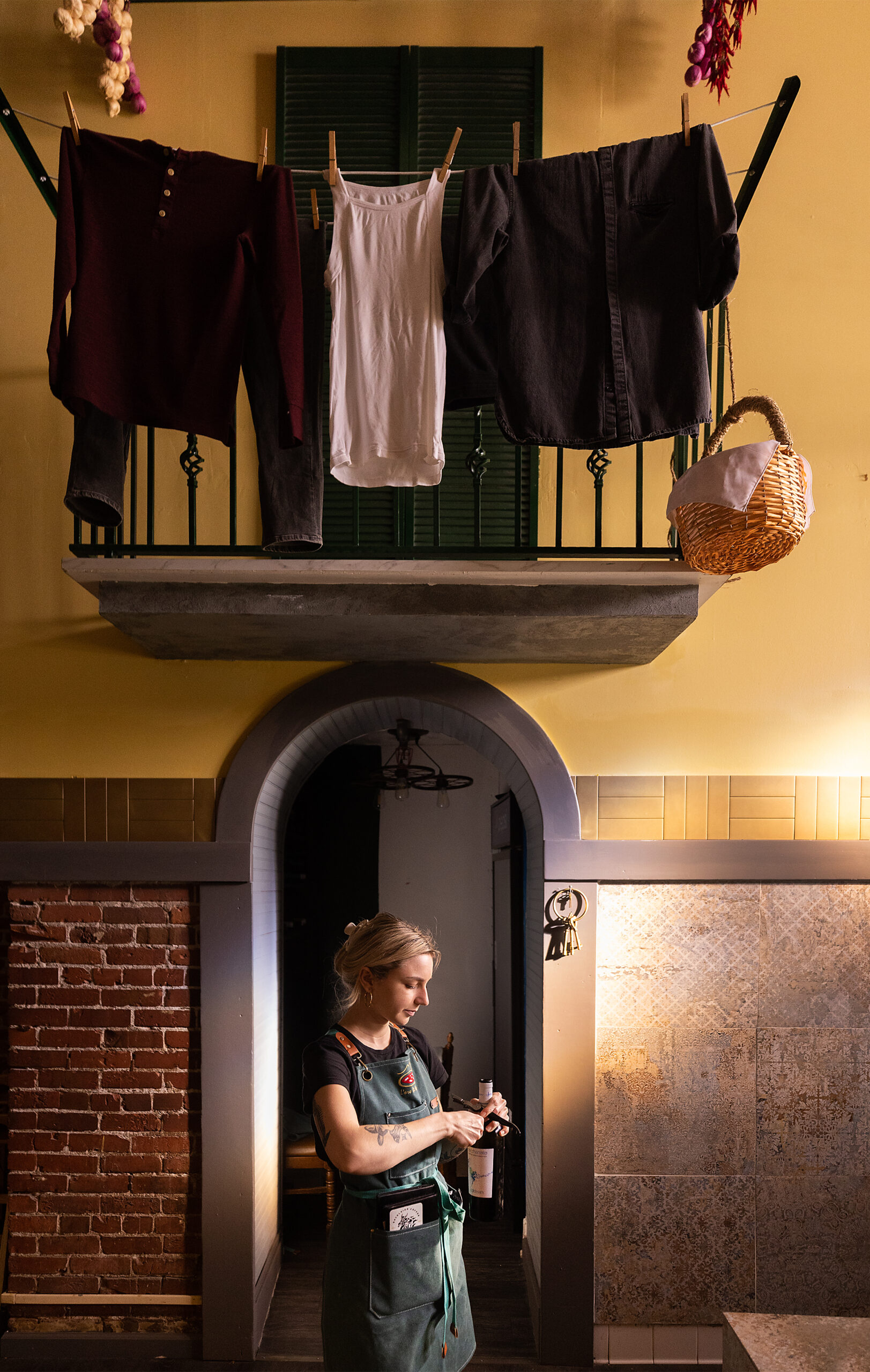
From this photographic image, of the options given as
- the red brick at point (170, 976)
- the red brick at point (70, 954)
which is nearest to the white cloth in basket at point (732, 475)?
the red brick at point (170, 976)

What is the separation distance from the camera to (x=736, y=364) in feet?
11.8

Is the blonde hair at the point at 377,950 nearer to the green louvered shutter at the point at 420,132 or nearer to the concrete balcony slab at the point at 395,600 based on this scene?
the concrete balcony slab at the point at 395,600

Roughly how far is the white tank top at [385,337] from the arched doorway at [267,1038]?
1.09 m

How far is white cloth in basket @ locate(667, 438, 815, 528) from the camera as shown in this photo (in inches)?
94.0

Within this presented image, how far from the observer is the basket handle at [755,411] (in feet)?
8.38

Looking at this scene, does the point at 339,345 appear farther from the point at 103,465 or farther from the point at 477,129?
the point at 477,129

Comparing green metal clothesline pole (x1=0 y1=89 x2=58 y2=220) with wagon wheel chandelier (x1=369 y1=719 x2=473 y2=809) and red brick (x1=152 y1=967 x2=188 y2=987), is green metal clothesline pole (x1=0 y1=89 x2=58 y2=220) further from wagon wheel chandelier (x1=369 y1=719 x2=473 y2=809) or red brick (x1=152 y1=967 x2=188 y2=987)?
wagon wheel chandelier (x1=369 y1=719 x2=473 y2=809)

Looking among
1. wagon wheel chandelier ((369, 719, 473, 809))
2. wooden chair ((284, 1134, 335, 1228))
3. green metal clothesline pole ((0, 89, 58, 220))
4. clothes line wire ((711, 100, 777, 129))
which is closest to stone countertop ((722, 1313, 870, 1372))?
wooden chair ((284, 1134, 335, 1228))

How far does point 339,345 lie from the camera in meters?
2.65

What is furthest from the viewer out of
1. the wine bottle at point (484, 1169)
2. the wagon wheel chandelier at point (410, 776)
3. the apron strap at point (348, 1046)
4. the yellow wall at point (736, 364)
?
the wagon wheel chandelier at point (410, 776)

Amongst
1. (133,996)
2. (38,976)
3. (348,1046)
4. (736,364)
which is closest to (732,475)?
(736,364)

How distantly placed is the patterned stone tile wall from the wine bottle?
3.13 ft

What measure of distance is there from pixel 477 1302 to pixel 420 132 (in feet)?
16.1

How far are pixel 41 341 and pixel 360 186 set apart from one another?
5.33 ft
